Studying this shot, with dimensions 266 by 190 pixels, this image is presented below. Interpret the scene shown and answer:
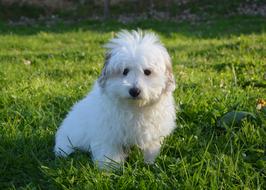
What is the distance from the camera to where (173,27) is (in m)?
14.7

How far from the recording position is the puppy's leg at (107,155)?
3.72 metres

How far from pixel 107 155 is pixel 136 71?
691 millimetres

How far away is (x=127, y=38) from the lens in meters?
3.73

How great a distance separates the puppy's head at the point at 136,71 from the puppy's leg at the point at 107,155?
42 cm

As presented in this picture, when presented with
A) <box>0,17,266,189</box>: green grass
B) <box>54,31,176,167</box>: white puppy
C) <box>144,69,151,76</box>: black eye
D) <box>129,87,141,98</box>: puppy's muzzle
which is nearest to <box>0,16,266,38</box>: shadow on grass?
<box>0,17,266,189</box>: green grass

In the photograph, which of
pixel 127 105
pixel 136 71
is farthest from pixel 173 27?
pixel 136 71

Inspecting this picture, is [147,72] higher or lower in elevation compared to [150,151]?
higher

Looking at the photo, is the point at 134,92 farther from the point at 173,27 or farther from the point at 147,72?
the point at 173,27

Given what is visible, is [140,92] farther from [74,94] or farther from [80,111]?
[74,94]

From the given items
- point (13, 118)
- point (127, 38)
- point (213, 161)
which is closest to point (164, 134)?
point (213, 161)

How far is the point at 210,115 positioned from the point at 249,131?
1.66 ft

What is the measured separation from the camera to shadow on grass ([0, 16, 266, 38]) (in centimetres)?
1329

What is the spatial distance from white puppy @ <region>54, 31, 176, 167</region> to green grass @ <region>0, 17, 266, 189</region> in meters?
0.13

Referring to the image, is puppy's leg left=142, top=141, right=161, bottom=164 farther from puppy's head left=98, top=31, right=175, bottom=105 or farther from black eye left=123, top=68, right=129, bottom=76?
black eye left=123, top=68, right=129, bottom=76
